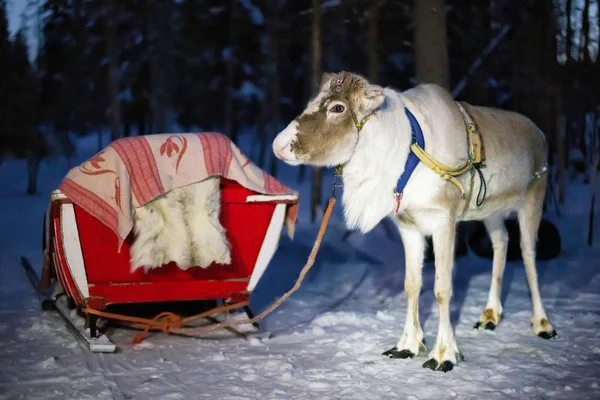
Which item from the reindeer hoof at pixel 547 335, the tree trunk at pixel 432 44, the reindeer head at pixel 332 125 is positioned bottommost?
the reindeer hoof at pixel 547 335

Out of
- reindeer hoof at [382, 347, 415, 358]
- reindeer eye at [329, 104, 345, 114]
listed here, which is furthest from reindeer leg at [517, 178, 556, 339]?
reindeer eye at [329, 104, 345, 114]

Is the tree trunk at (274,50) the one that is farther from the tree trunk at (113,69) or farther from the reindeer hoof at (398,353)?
the reindeer hoof at (398,353)

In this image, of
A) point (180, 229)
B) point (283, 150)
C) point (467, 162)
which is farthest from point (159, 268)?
point (467, 162)

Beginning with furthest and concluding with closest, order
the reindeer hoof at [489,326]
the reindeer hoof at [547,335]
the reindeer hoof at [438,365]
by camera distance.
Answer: the reindeer hoof at [489,326] < the reindeer hoof at [547,335] < the reindeer hoof at [438,365]

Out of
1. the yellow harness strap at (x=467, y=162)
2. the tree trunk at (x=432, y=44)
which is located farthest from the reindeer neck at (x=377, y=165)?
the tree trunk at (x=432, y=44)

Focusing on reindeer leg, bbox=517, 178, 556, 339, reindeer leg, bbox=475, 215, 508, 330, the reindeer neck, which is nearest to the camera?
the reindeer neck

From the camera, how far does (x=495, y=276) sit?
21.4 feet

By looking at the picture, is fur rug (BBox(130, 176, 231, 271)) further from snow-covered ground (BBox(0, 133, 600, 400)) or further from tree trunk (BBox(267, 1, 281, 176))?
tree trunk (BBox(267, 1, 281, 176))

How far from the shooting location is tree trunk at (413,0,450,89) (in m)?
9.35

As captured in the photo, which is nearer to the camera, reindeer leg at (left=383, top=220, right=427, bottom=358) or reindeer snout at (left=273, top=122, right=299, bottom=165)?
reindeer snout at (left=273, top=122, right=299, bottom=165)

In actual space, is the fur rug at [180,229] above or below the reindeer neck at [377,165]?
below

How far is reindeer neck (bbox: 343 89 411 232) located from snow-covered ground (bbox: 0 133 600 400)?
1156 mm

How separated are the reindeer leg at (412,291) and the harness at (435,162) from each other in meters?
0.45

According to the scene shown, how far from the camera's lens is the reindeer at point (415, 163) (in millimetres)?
4641
